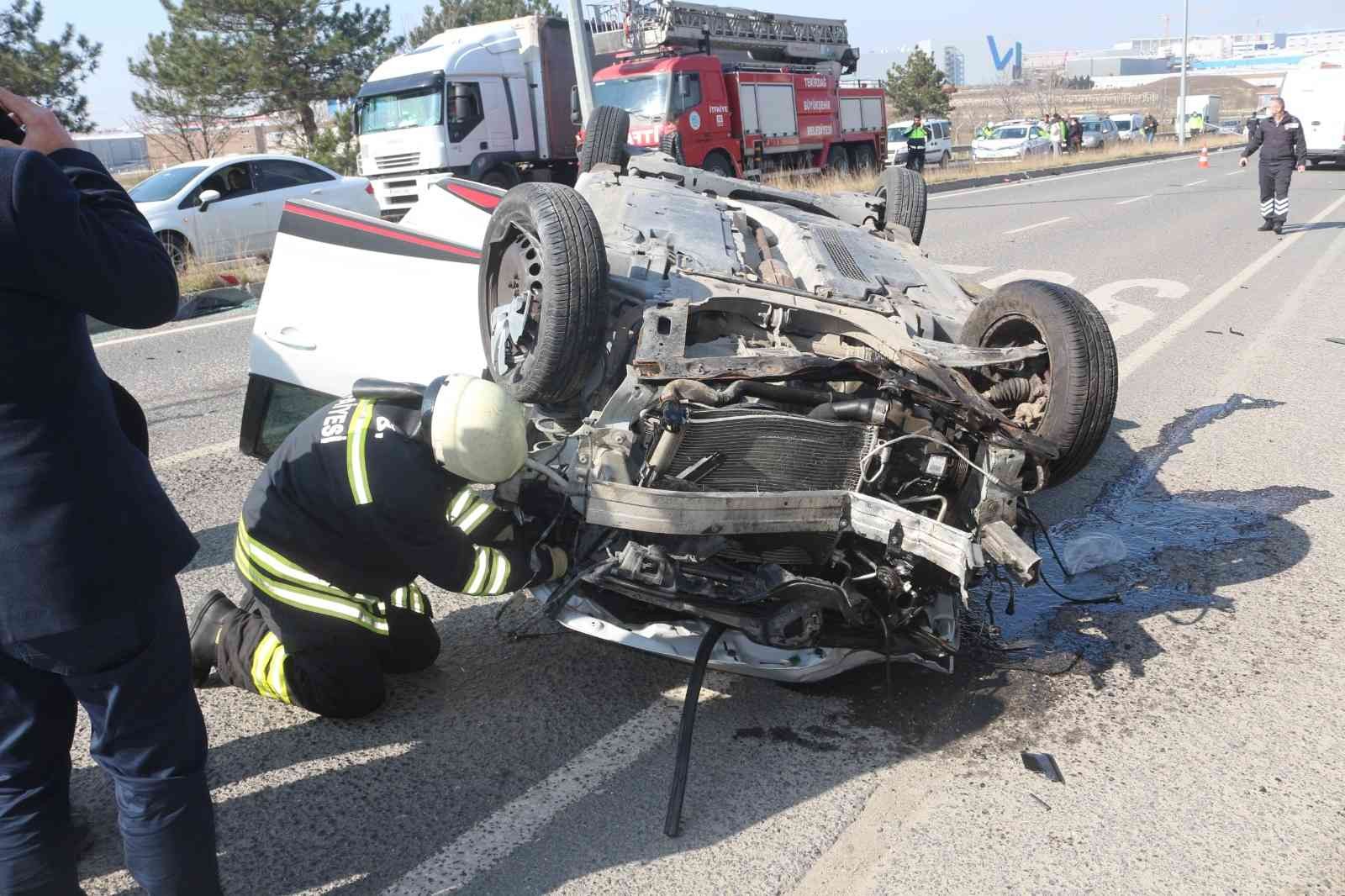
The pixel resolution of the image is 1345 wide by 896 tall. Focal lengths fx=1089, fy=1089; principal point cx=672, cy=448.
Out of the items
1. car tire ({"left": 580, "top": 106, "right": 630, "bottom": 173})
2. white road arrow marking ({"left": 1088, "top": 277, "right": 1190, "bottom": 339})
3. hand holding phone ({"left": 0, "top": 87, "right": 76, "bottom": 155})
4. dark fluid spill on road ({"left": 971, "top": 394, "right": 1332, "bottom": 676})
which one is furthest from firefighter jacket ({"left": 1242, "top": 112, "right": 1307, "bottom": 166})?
hand holding phone ({"left": 0, "top": 87, "right": 76, "bottom": 155})

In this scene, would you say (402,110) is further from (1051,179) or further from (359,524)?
A: (359,524)

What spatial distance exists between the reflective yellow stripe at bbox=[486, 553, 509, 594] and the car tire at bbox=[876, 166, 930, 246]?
3.36m

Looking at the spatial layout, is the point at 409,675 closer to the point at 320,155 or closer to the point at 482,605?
the point at 482,605

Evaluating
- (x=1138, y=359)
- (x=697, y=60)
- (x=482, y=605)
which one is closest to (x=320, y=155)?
→ (x=697, y=60)

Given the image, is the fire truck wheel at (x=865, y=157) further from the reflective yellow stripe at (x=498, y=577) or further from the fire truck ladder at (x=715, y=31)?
the reflective yellow stripe at (x=498, y=577)

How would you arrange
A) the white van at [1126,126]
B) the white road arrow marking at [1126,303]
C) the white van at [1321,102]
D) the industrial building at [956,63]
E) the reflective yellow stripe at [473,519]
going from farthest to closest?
the industrial building at [956,63] < the white van at [1126,126] < the white van at [1321,102] < the white road arrow marking at [1126,303] < the reflective yellow stripe at [473,519]

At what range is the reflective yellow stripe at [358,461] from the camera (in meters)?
2.83

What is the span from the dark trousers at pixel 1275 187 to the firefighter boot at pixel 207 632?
43.5 ft

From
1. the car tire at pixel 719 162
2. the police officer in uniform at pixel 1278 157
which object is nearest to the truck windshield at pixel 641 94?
the car tire at pixel 719 162

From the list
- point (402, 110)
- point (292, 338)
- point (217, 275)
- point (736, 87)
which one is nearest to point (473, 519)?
point (292, 338)

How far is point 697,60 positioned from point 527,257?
1602cm

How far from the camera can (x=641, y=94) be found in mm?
18469

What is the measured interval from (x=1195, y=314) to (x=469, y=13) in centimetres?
4449

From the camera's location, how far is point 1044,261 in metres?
11.2
